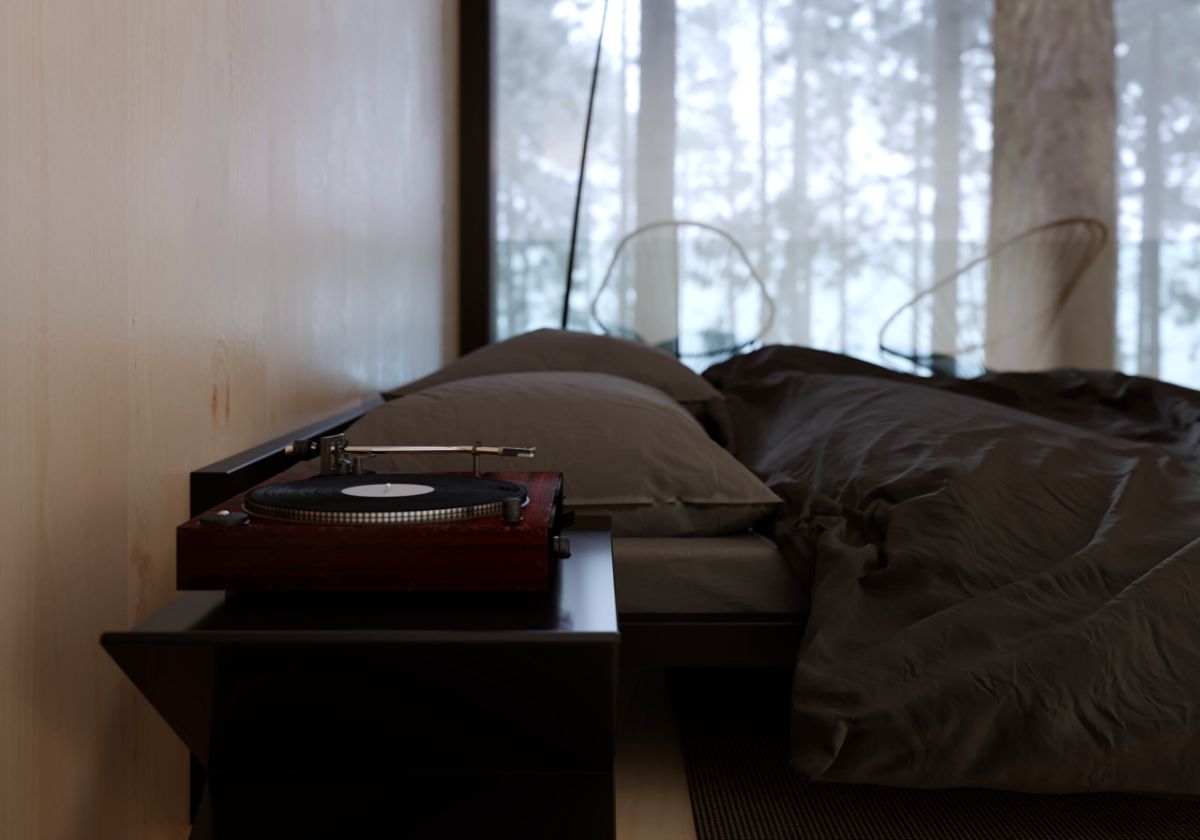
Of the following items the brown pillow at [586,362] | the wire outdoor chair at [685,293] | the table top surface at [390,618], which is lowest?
the table top surface at [390,618]

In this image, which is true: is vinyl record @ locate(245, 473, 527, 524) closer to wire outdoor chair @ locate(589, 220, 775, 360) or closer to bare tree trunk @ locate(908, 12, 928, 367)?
wire outdoor chair @ locate(589, 220, 775, 360)

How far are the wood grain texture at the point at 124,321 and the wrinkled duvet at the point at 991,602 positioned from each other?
0.69 meters

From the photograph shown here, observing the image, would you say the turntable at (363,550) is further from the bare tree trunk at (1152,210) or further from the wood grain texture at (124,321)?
the bare tree trunk at (1152,210)

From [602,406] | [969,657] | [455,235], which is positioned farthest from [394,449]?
[455,235]

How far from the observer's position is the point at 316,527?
2.84ft

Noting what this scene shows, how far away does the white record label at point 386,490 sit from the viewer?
93cm

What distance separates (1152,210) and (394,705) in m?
3.78

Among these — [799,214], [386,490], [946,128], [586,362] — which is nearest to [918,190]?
[946,128]

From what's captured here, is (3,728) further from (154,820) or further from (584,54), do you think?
(584,54)

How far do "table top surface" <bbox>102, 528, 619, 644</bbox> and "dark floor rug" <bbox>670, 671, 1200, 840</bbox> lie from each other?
1.87ft

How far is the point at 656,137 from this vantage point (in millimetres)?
3746

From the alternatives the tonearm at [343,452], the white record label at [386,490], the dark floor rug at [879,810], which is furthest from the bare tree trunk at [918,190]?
the white record label at [386,490]

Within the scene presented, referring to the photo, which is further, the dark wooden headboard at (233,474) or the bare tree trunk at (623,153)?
the bare tree trunk at (623,153)

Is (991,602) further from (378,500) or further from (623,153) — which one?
(623,153)
